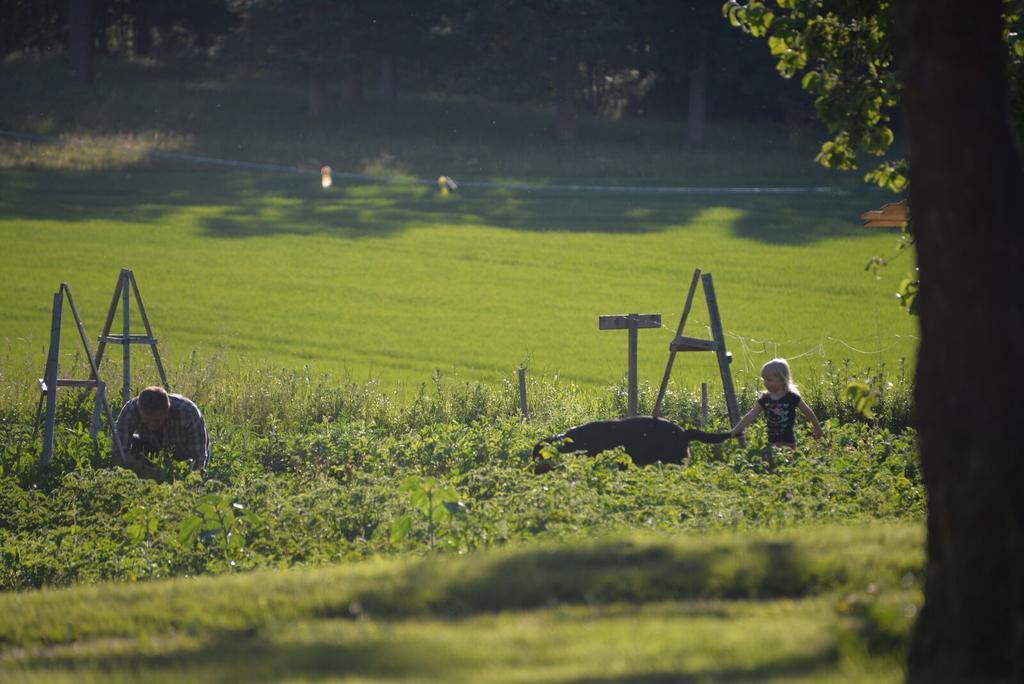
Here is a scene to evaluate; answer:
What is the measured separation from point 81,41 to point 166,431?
6300 cm

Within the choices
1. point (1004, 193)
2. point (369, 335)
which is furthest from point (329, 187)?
point (1004, 193)

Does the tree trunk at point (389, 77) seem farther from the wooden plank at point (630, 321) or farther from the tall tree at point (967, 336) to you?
the tall tree at point (967, 336)

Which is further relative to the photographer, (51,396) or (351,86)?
(351,86)

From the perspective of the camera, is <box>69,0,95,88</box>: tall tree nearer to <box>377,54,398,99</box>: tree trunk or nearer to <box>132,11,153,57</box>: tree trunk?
<box>377,54,398,99</box>: tree trunk

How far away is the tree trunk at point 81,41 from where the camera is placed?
2731 inches

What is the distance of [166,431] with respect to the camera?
1293 cm

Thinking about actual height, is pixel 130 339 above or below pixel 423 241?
above

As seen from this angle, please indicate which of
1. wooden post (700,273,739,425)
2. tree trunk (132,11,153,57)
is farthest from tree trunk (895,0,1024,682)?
tree trunk (132,11,153,57)

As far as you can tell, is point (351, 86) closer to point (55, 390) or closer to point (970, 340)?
point (55, 390)

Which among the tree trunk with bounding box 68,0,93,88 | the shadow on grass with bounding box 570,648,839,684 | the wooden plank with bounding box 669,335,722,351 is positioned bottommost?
the wooden plank with bounding box 669,335,722,351

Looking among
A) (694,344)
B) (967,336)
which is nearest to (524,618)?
(967,336)

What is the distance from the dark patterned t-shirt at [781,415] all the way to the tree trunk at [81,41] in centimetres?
6340

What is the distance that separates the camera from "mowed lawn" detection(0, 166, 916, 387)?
23.1 meters

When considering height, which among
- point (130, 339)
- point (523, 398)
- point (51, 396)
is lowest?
point (523, 398)
